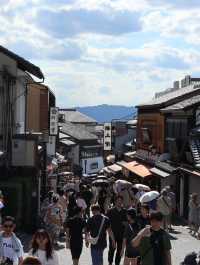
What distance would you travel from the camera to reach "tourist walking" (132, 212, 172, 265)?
8.95m

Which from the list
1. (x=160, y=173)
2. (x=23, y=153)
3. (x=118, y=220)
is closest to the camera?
(x=118, y=220)

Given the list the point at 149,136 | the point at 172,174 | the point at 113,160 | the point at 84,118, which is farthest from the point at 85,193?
the point at 84,118

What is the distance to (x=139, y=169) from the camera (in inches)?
1547

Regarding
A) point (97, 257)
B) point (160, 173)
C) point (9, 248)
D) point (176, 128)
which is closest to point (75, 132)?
point (176, 128)

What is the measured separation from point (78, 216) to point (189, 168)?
1567 cm

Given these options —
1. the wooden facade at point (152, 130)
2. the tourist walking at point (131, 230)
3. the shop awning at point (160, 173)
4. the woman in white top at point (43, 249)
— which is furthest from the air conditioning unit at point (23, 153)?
the wooden facade at point (152, 130)

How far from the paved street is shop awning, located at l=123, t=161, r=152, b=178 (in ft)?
38.1

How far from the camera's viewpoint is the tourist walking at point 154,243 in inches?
352

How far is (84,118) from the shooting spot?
101 m

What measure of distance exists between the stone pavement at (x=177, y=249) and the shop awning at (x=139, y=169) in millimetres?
11155

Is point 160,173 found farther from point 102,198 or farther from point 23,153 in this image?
point 23,153

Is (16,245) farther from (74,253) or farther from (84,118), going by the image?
(84,118)

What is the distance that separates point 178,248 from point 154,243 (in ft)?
32.5

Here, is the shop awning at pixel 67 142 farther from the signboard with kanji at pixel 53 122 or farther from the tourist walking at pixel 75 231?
the tourist walking at pixel 75 231
